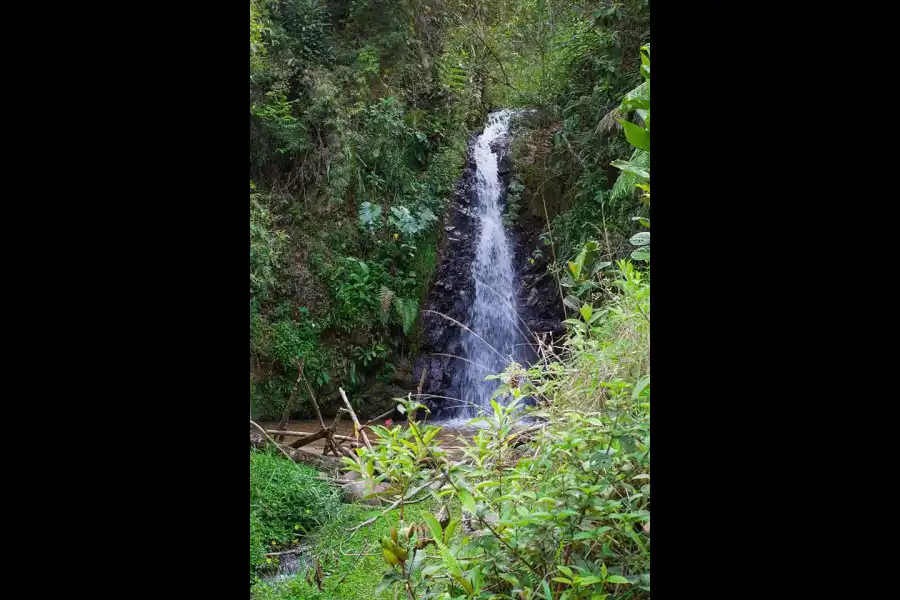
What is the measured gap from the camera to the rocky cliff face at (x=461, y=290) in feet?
26.0

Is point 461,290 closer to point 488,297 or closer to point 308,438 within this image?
point 488,297

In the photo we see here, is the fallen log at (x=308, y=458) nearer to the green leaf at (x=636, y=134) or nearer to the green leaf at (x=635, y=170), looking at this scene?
the green leaf at (x=635, y=170)

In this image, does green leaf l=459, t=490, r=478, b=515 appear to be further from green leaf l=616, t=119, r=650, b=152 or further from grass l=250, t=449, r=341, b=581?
grass l=250, t=449, r=341, b=581

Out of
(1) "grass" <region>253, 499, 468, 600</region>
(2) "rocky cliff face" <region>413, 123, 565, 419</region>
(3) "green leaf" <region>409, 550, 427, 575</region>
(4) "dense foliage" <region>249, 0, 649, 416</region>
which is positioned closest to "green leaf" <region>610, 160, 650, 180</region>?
(3) "green leaf" <region>409, 550, 427, 575</region>

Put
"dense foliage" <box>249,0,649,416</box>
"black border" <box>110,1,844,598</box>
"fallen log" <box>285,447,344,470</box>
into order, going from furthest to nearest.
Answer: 1. "dense foliage" <box>249,0,649,416</box>
2. "fallen log" <box>285,447,344,470</box>
3. "black border" <box>110,1,844,598</box>

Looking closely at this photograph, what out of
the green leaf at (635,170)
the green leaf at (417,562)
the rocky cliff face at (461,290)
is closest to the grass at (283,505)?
the green leaf at (417,562)

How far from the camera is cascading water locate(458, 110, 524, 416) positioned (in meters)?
7.92

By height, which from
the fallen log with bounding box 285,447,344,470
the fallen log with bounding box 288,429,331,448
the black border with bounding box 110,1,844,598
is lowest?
the fallen log with bounding box 285,447,344,470

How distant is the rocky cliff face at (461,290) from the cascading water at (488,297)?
79mm

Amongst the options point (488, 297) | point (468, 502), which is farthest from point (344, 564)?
point (488, 297)

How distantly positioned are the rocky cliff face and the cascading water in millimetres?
79
